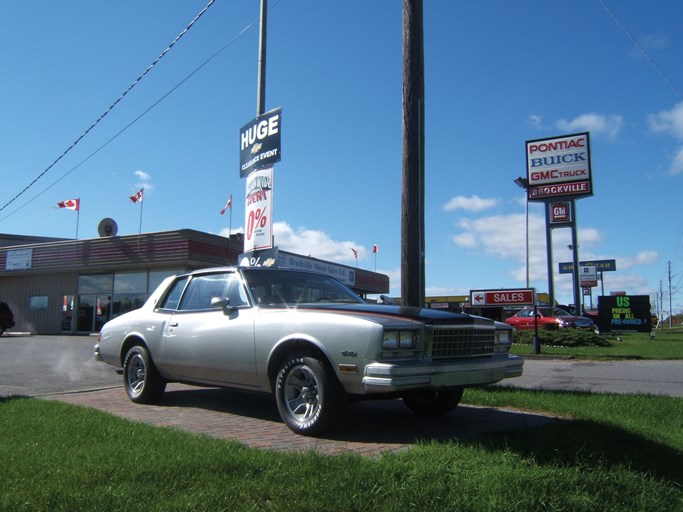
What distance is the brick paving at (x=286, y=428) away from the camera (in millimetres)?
4828

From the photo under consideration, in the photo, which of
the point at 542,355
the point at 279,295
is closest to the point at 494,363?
the point at 279,295

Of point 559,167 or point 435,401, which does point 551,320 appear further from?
point 435,401

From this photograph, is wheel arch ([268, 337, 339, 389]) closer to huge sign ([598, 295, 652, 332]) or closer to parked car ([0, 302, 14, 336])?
huge sign ([598, 295, 652, 332])

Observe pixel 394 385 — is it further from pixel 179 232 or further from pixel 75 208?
pixel 75 208

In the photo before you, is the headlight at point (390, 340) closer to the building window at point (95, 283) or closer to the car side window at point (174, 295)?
the car side window at point (174, 295)

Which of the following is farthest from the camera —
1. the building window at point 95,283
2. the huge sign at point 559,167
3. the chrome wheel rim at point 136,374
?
the huge sign at point 559,167

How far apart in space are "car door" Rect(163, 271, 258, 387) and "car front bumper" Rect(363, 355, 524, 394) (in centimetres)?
152

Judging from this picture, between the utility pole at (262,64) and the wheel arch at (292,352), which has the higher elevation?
the utility pole at (262,64)

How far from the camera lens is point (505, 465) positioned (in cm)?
383

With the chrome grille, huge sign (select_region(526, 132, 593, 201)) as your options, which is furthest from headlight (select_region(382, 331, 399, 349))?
huge sign (select_region(526, 132, 593, 201))

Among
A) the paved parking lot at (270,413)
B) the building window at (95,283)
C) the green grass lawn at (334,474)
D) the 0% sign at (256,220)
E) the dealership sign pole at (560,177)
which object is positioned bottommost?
the paved parking lot at (270,413)

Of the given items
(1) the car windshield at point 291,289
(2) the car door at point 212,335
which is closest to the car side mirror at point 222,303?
(2) the car door at point 212,335

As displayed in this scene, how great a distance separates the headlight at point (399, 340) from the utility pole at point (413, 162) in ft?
10.1

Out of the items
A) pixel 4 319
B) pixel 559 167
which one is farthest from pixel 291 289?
pixel 559 167
